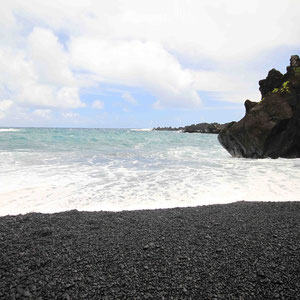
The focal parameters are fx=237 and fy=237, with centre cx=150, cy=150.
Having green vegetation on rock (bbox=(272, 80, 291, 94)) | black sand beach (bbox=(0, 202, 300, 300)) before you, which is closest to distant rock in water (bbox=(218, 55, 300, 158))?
green vegetation on rock (bbox=(272, 80, 291, 94))

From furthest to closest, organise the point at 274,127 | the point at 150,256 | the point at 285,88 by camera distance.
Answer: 1. the point at 285,88
2. the point at 274,127
3. the point at 150,256

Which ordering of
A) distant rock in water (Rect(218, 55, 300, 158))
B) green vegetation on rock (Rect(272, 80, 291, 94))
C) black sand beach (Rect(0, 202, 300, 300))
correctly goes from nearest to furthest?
black sand beach (Rect(0, 202, 300, 300)), distant rock in water (Rect(218, 55, 300, 158)), green vegetation on rock (Rect(272, 80, 291, 94))

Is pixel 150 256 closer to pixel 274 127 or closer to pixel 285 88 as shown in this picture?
pixel 274 127

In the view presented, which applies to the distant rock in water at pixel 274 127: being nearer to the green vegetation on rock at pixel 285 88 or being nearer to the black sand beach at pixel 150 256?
the green vegetation on rock at pixel 285 88

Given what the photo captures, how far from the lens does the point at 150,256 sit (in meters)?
3.47

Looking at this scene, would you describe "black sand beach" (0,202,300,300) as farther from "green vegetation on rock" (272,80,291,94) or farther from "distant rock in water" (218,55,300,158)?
"green vegetation on rock" (272,80,291,94)

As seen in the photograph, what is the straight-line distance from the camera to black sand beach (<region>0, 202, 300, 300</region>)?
110 inches

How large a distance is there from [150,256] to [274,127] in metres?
15.1

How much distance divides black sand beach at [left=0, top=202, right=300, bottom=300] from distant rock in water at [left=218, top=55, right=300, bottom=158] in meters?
12.2

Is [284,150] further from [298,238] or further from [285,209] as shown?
[298,238]

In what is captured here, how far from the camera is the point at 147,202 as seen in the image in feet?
22.1

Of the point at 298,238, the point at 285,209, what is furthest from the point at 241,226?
the point at 285,209

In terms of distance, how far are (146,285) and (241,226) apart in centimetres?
247

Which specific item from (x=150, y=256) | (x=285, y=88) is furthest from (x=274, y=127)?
(x=150, y=256)
